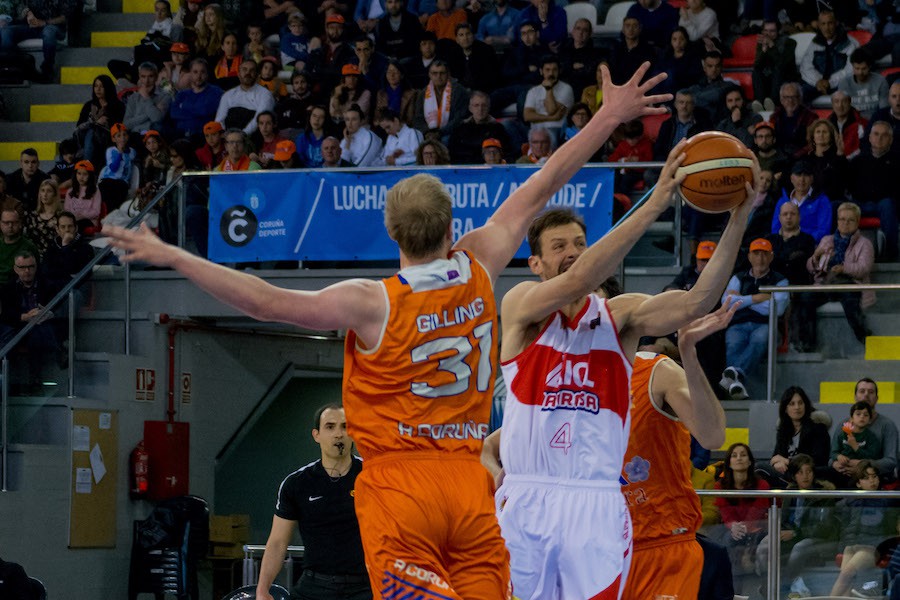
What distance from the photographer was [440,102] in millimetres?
15727

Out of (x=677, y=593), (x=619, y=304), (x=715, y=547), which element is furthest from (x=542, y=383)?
(x=715, y=547)

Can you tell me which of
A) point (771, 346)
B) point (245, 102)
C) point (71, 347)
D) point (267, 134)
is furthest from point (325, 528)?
point (245, 102)

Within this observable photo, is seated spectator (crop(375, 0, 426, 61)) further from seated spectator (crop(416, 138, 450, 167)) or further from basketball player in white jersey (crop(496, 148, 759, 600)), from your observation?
basketball player in white jersey (crop(496, 148, 759, 600))

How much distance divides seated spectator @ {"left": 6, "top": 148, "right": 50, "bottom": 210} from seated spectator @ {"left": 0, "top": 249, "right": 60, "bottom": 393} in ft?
5.24

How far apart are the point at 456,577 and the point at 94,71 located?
1576cm

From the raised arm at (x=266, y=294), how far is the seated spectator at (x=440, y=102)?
35.9 feet

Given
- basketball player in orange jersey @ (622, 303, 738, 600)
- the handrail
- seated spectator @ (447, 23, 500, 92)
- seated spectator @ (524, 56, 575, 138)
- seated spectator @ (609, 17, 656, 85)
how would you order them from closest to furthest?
basketball player in orange jersey @ (622, 303, 738, 600) < the handrail < seated spectator @ (524, 56, 575, 138) < seated spectator @ (609, 17, 656, 85) < seated spectator @ (447, 23, 500, 92)

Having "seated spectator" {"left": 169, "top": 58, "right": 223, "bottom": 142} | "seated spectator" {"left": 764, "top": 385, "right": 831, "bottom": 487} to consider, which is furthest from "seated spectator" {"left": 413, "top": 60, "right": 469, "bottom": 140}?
"seated spectator" {"left": 764, "top": 385, "right": 831, "bottom": 487}

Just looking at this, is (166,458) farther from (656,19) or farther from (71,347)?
(656,19)

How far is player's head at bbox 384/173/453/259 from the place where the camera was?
186 inches

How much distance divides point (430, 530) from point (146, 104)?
1327 centimetres

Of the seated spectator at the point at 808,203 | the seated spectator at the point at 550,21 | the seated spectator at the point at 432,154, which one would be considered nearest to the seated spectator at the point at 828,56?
the seated spectator at the point at 808,203

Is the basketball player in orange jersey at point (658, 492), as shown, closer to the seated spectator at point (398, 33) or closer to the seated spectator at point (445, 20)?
the seated spectator at point (398, 33)

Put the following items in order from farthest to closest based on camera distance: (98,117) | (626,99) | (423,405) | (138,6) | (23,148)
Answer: (138,6) < (23,148) < (98,117) < (626,99) < (423,405)
